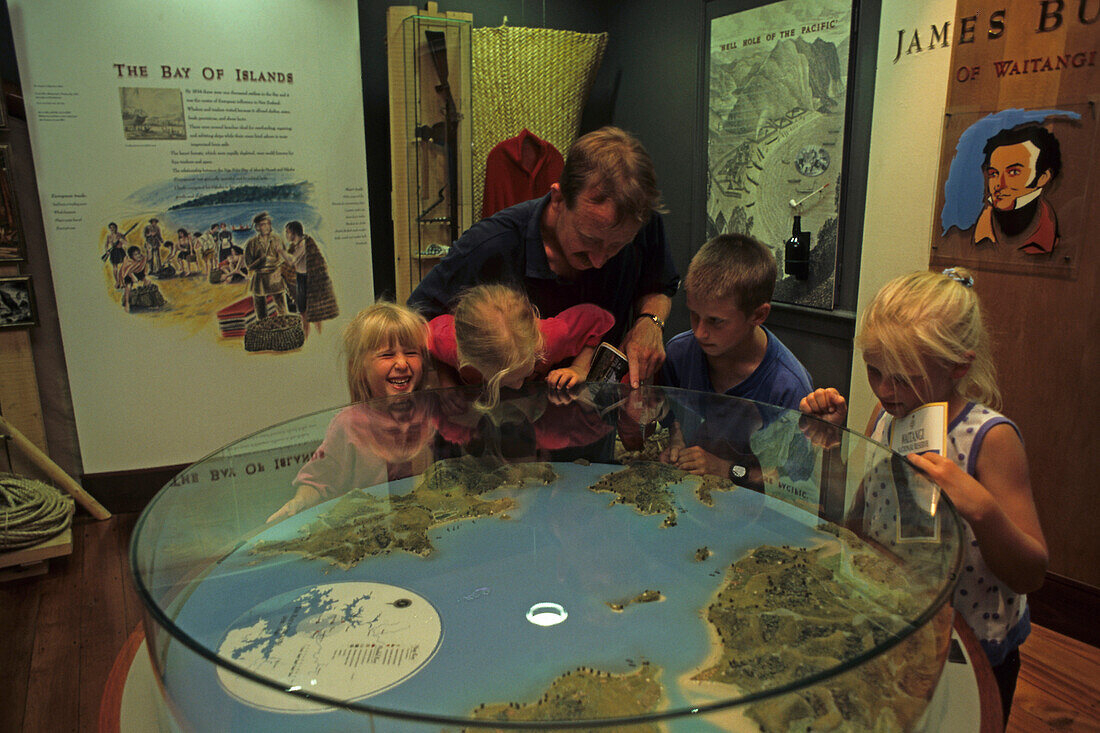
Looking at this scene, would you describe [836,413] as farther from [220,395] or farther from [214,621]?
[220,395]

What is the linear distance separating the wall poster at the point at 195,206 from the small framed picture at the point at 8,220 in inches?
7.0

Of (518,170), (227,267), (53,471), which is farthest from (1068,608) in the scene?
(53,471)

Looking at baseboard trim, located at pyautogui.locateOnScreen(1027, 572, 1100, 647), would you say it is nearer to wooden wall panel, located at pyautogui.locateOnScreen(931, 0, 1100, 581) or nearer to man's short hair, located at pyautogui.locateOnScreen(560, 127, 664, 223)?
wooden wall panel, located at pyautogui.locateOnScreen(931, 0, 1100, 581)

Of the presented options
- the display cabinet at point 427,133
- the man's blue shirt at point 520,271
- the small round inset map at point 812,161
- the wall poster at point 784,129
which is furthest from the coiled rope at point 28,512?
→ the small round inset map at point 812,161

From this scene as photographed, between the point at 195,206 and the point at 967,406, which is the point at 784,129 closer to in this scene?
the point at 967,406

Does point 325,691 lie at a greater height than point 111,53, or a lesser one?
lesser

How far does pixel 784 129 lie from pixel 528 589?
2.80 metres

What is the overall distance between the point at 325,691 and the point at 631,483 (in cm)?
83

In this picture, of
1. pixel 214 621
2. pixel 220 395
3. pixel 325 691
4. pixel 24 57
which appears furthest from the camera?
pixel 220 395

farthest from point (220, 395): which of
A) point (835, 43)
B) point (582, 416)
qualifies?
point (835, 43)

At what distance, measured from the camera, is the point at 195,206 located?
3.20m

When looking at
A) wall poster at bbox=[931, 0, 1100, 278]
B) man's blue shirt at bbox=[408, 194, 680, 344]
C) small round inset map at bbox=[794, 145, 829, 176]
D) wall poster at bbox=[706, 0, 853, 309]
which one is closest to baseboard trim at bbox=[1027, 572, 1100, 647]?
wall poster at bbox=[931, 0, 1100, 278]

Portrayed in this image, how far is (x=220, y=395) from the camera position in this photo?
11.1 ft

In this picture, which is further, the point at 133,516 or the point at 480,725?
the point at 133,516
